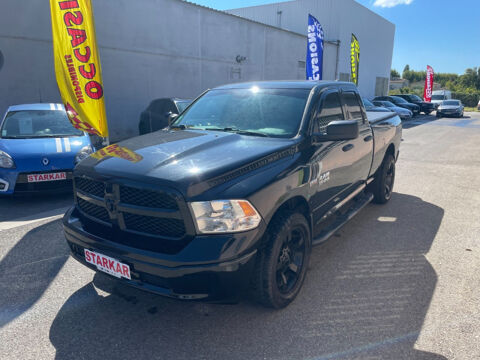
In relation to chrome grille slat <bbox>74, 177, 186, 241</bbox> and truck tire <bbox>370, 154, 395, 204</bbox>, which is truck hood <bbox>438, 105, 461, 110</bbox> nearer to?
truck tire <bbox>370, 154, 395, 204</bbox>

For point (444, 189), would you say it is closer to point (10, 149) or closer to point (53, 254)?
point (53, 254)

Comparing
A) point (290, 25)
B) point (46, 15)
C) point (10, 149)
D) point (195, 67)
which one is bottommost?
point (10, 149)

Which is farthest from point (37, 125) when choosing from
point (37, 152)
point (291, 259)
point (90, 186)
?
point (291, 259)

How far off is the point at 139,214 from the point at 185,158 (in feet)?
1.74

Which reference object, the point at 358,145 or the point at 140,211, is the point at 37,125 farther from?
the point at 358,145

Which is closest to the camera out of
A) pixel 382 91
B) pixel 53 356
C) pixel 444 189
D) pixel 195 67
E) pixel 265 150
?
pixel 53 356

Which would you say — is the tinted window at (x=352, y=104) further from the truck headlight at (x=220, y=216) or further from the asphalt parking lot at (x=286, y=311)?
the truck headlight at (x=220, y=216)

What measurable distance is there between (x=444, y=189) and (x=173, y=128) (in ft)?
17.8

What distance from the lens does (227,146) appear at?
9.55 feet

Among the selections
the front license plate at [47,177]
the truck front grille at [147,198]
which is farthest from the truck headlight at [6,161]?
the truck front grille at [147,198]

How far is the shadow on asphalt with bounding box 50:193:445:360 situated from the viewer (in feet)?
7.99

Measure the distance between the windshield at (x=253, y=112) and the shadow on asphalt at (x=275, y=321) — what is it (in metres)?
1.47

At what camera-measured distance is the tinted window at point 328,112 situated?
11.2 ft

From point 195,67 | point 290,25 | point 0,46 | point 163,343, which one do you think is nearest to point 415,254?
point 163,343
